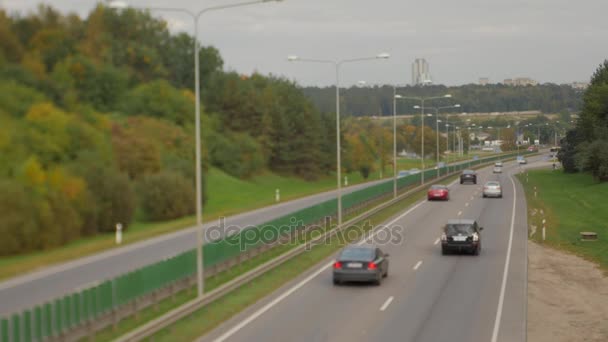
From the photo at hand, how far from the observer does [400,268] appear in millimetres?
28531

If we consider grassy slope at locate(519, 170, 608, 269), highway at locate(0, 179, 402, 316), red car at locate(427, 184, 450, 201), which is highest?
red car at locate(427, 184, 450, 201)

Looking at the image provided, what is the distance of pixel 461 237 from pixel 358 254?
8300mm

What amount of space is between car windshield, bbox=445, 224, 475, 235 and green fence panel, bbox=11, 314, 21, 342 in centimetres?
2094

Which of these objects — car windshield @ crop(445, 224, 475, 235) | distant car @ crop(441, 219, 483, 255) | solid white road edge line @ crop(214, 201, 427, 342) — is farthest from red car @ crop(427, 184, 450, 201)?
solid white road edge line @ crop(214, 201, 427, 342)

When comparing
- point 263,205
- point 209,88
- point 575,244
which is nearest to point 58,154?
point 263,205

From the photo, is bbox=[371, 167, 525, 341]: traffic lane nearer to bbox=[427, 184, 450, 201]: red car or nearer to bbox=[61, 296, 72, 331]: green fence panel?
bbox=[61, 296, 72, 331]: green fence panel

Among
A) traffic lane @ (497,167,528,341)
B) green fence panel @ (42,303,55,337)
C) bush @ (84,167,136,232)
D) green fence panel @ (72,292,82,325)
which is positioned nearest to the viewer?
green fence panel @ (42,303,55,337)

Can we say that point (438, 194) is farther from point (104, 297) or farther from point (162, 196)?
point (104, 297)

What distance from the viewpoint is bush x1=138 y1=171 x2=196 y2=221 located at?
165 ft

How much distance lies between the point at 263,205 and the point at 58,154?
16856 mm

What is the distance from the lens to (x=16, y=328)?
13.8 meters

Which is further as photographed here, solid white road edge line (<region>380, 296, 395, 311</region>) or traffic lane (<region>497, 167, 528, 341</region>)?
solid white road edge line (<region>380, 296, 395, 311</region>)

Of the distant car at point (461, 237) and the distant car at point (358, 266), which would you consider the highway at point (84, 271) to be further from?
the distant car at point (461, 237)

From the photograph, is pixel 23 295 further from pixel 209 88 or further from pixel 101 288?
pixel 209 88
